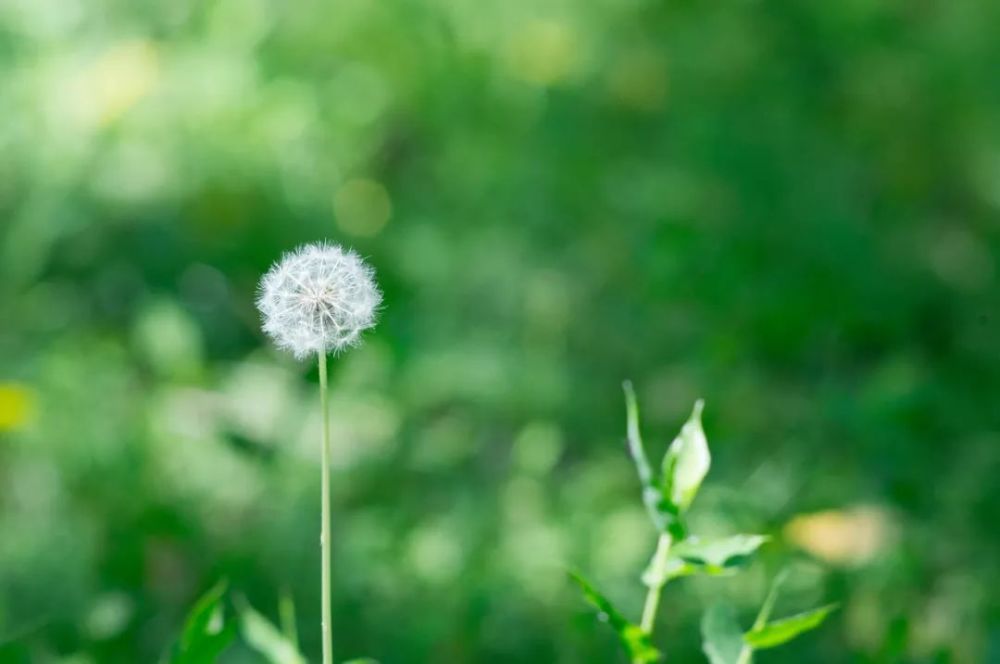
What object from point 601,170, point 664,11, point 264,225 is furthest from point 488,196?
point 664,11

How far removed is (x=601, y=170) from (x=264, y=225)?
89 cm

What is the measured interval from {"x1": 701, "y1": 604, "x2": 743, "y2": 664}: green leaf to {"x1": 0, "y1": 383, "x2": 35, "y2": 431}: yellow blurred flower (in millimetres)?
1757

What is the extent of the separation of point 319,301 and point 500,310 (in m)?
1.99

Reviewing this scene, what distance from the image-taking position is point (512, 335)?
281 centimetres

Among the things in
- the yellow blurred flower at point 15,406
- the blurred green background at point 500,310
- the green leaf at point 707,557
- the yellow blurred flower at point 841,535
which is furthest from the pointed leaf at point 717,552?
the yellow blurred flower at point 15,406

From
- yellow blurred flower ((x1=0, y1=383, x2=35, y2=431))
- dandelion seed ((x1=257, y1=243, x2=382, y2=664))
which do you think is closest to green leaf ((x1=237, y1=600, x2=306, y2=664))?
dandelion seed ((x1=257, y1=243, x2=382, y2=664))

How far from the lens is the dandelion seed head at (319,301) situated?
85cm

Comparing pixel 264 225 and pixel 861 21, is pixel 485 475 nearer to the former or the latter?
pixel 264 225

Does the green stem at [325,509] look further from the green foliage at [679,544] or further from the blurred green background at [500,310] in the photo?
the blurred green background at [500,310]

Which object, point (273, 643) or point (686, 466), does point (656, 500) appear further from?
point (273, 643)

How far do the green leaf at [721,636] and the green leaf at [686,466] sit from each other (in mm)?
90

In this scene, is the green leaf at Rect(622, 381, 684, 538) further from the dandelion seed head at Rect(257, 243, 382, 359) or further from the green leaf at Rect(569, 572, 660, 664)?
the dandelion seed head at Rect(257, 243, 382, 359)

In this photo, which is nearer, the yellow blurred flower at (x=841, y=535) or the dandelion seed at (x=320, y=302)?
the dandelion seed at (x=320, y=302)

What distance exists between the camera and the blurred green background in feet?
6.54
